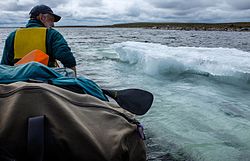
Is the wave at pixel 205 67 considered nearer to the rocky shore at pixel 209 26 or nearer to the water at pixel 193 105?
the water at pixel 193 105

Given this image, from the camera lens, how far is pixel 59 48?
10.5ft

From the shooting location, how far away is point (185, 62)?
8023mm

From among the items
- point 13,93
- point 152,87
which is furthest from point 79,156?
point 152,87

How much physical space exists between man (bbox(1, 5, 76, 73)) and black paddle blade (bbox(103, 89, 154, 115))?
114cm

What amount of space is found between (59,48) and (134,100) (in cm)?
133

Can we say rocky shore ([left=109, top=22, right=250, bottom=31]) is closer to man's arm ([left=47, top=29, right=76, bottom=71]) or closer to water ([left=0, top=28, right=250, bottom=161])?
water ([left=0, top=28, right=250, bottom=161])

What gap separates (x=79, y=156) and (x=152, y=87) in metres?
4.96

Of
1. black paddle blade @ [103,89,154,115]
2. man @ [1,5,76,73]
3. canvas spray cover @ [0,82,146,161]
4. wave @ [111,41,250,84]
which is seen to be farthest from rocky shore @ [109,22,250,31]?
canvas spray cover @ [0,82,146,161]

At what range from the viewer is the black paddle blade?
7.00 ft

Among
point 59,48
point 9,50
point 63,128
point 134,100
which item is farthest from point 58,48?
point 63,128

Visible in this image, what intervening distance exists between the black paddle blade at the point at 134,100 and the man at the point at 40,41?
1142 millimetres

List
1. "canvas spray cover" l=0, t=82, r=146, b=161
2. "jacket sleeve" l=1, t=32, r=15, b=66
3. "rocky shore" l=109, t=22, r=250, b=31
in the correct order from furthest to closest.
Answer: "rocky shore" l=109, t=22, r=250, b=31, "jacket sleeve" l=1, t=32, r=15, b=66, "canvas spray cover" l=0, t=82, r=146, b=161

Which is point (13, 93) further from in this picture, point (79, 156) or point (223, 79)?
point (223, 79)

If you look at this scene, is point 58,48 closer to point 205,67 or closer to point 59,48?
point 59,48
